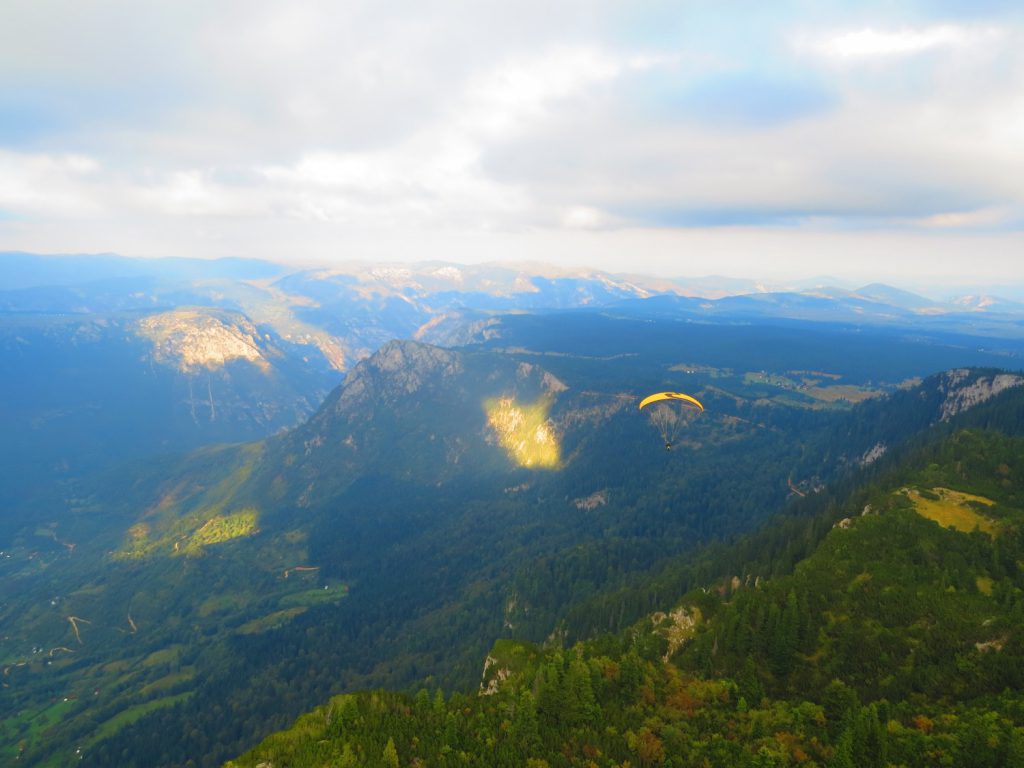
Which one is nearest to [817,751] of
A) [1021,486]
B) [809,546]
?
[809,546]

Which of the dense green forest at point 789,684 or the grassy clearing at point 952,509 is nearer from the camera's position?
the dense green forest at point 789,684

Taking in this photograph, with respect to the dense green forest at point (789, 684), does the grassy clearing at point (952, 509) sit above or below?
above

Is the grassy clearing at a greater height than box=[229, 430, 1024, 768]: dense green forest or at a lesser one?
greater

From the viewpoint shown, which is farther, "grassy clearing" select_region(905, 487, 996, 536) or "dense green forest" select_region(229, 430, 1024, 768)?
"grassy clearing" select_region(905, 487, 996, 536)

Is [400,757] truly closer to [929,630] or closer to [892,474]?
[929,630]
